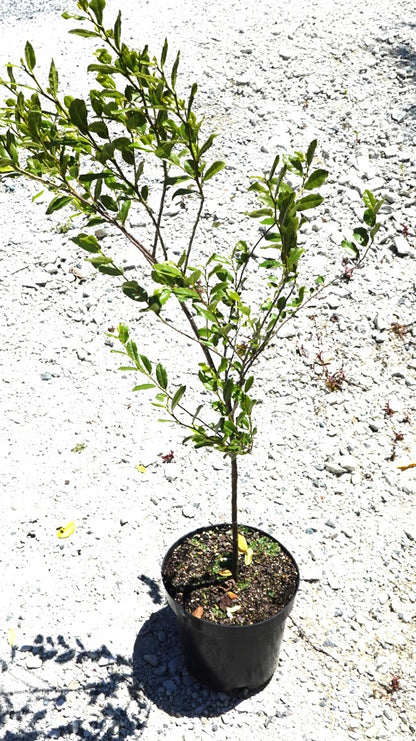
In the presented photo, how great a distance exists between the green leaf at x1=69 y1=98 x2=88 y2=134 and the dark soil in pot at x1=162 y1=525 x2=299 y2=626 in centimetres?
186

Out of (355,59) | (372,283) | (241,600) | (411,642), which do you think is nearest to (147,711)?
(241,600)

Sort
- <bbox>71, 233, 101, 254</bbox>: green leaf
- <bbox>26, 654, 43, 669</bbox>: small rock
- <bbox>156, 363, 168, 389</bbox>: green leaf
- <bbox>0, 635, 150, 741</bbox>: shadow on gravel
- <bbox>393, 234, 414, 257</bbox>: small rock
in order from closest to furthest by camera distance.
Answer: <bbox>71, 233, 101, 254</bbox>: green leaf, <bbox>156, 363, 168, 389</bbox>: green leaf, <bbox>0, 635, 150, 741</bbox>: shadow on gravel, <bbox>26, 654, 43, 669</bbox>: small rock, <bbox>393, 234, 414, 257</bbox>: small rock

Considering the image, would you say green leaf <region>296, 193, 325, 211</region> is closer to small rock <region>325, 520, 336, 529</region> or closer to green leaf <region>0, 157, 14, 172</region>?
green leaf <region>0, 157, 14, 172</region>

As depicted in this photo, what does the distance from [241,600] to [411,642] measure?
0.87 m

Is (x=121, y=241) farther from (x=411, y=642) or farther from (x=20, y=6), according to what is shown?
(x=20, y=6)

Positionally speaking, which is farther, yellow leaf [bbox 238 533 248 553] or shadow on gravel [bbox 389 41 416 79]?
shadow on gravel [bbox 389 41 416 79]

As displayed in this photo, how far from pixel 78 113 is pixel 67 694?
2.34 meters

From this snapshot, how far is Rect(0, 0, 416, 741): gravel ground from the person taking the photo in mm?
3006

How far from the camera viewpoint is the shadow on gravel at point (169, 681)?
Answer: 117 inches

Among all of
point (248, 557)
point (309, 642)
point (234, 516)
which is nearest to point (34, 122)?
point (234, 516)

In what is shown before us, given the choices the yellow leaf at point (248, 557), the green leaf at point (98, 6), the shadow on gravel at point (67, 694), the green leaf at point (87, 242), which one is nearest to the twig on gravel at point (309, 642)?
the yellow leaf at point (248, 557)

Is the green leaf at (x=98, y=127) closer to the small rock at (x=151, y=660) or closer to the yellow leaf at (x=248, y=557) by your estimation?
the yellow leaf at (x=248, y=557)

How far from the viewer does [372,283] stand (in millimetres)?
4980

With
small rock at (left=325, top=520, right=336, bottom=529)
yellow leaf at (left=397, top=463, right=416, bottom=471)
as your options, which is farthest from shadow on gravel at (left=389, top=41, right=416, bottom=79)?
small rock at (left=325, top=520, right=336, bottom=529)
